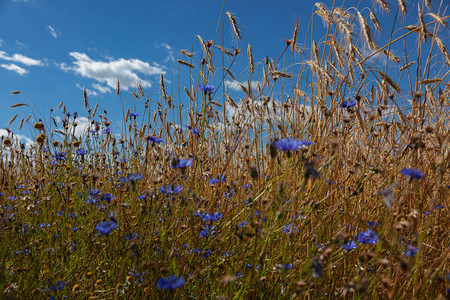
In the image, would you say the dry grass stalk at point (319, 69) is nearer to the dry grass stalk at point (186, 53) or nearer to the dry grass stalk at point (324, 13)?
the dry grass stalk at point (324, 13)

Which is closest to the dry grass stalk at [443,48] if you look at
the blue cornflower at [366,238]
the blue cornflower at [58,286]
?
the blue cornflower at [366,238]

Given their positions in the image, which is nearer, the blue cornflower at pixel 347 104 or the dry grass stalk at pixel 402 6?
the blue cornflower at pixel 347 104

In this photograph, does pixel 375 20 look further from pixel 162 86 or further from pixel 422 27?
pixel 162 86

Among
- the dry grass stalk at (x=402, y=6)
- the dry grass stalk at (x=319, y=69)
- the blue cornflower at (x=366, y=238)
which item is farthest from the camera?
the dry grass stalk at (x=402, y=6)

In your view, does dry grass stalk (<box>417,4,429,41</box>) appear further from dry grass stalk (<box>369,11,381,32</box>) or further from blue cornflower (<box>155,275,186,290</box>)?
blue cornflower (<box>155,275,186,290</box>)

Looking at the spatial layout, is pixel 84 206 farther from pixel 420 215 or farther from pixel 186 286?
pixel 420 215

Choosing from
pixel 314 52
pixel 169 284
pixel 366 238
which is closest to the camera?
pixel 169 284

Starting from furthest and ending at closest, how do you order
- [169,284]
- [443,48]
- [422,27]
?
[443,48]
[422,27]
[169,284]

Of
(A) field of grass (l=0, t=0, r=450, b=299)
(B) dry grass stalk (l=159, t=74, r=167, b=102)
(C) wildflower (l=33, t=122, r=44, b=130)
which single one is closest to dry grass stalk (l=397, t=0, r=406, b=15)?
(A) field of grass (l=0, t=0, r=450, b=299)

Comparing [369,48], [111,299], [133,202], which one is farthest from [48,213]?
[369,48]

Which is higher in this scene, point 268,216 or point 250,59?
point 250,59

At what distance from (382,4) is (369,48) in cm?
41

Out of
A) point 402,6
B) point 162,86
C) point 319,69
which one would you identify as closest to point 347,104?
point 319,69

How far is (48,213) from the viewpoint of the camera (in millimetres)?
2521
